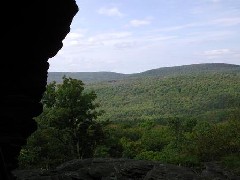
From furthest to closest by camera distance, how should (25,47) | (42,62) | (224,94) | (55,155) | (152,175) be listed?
(224,94) → (55,155) → (152,175) → (42,62) → (25,47)

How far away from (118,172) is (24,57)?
1401cm

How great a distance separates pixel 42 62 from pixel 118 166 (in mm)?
13954

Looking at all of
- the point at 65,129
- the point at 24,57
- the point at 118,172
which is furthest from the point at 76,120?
the point at 24,57

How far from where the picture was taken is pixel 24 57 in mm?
9141

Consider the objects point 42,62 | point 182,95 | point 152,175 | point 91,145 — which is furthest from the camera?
point 182,95

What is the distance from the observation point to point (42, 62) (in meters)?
9.77

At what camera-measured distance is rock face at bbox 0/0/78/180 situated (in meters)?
8.27

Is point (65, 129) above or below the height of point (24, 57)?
below

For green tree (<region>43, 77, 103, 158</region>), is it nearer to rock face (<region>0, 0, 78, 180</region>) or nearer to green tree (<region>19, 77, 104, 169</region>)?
green tree (<region>19, 77, 104, 169</region>)

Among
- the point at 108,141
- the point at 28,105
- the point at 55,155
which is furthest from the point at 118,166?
the point at 108,141

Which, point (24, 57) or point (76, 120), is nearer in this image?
point (24, 57)

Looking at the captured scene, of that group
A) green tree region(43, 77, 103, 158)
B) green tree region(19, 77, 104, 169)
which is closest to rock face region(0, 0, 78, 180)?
green tree region(19, 77, 104, 169)

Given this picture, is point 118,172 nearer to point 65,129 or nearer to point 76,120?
point 65,129

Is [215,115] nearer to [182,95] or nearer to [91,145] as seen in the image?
[182,95]
